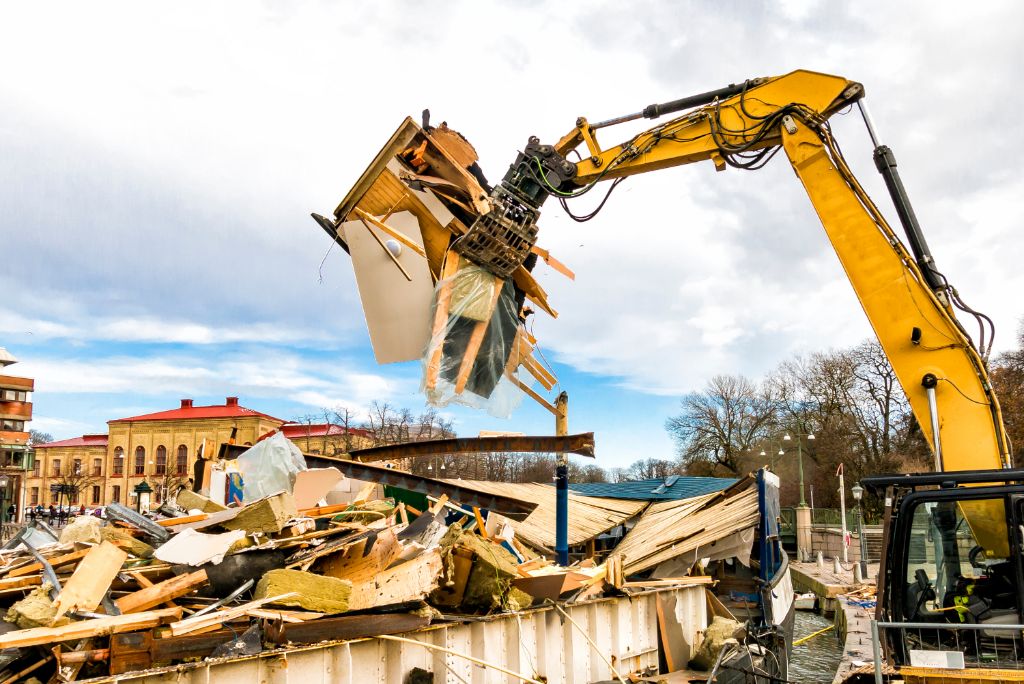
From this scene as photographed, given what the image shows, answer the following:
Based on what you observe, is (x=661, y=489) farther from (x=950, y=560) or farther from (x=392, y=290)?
(x=950, y=560)

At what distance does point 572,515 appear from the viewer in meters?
17.6

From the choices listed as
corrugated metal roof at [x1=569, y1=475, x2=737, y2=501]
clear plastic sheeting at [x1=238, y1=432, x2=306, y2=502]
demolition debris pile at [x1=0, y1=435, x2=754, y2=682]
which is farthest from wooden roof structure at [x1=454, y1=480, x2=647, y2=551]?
demolition debris pile at [x1=0, y1=435, x2=754, y2=682]

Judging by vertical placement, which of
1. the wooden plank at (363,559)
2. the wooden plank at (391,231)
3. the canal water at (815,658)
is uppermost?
the wooden plank at (391,231)

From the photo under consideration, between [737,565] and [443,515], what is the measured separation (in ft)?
29.9

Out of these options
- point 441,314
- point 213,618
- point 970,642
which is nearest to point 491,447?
point 441,314

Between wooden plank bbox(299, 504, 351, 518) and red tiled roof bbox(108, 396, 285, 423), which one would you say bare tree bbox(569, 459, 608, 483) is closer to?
red tiled roof bbox(108, 396, 285, 423)

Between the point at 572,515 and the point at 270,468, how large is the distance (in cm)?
789

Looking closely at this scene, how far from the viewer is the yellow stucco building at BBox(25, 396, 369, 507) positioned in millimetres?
71812

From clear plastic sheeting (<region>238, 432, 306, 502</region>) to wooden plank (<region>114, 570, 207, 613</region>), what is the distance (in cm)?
519

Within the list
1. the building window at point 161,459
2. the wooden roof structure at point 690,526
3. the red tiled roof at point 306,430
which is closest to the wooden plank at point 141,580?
the wooden roof structure at point 690,526

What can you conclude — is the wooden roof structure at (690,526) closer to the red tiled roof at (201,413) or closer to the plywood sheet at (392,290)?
the plywood sheet at (392,290)

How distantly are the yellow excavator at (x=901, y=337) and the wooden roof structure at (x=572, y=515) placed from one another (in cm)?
676

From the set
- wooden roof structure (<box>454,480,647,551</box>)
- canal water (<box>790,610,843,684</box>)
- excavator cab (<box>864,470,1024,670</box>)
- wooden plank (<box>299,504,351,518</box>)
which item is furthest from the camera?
wooden roof structure (<box>454,480,647,551</box>)

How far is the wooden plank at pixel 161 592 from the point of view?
19.8 feet
